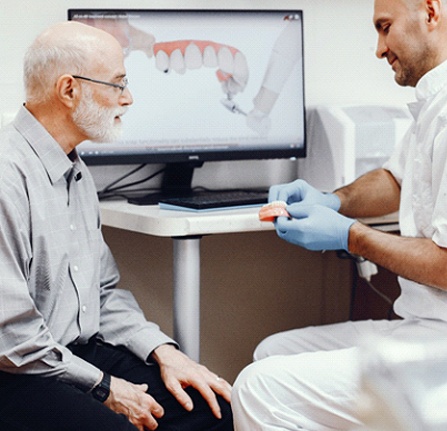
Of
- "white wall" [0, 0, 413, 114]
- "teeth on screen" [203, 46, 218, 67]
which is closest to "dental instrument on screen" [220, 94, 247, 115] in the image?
"teeth on screen" [203, 46, 218, 67]

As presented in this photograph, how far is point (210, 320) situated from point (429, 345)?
204cm

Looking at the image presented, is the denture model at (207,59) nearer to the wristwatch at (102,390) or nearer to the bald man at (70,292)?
the bald man at (70,292)

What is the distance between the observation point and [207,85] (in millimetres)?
2207

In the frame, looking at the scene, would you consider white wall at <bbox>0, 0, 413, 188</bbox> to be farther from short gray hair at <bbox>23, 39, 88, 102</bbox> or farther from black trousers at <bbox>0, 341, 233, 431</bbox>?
black trousers at <bbox>0, 341, 233, 431</bbox>

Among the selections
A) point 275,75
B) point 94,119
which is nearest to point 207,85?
point 275,75

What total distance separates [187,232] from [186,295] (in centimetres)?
18

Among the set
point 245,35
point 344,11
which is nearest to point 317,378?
point 245,35

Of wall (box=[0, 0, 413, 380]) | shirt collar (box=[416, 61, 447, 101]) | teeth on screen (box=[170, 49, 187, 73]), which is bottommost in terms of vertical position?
wall (box=[0, 0, 413, 380])

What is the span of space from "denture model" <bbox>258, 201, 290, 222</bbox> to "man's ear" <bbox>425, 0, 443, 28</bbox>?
0.51 m

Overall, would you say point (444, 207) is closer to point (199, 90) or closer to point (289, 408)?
point (289, 408)

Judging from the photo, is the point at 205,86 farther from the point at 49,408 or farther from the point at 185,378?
the point at 49,408

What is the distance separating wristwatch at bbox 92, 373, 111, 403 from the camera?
151cm

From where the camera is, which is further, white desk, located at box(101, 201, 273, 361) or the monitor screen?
the monitor screen

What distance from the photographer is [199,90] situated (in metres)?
2.20
